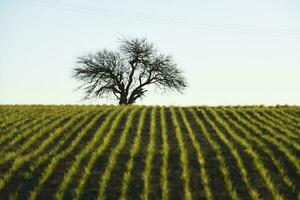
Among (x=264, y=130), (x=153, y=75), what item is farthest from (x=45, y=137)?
(x=153, y=75)

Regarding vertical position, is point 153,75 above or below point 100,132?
above

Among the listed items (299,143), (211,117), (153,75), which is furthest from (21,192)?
(153,75)

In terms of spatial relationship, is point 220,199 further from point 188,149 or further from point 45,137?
point 45,137

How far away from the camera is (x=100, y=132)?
55.6ft

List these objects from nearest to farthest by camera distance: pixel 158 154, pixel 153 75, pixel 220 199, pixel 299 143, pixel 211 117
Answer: pixel 220 199 < pixel 158 154 < pixel 299 143 < pixel 211 117 < pixel 153 75

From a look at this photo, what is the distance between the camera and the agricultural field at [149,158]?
34.9ft

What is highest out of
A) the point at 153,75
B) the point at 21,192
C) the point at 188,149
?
the point at 153,75

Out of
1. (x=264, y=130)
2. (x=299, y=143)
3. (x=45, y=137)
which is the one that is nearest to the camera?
(x=299, y=143)

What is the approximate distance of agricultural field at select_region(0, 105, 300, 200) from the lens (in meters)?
10.6

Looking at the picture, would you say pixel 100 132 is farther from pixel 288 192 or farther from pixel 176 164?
pixel 288 192

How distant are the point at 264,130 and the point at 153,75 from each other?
37.6 meters

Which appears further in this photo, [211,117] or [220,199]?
[211,117]

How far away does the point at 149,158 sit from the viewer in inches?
507

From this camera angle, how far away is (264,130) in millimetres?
17750
